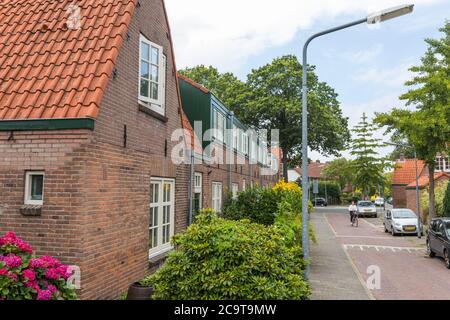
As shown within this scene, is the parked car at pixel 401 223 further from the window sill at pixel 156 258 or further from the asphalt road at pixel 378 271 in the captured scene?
the window sill at pixel 156 258

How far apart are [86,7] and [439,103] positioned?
47.7ft

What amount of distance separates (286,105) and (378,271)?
2514 cm

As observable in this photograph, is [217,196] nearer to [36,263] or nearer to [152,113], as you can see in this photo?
[152,113]

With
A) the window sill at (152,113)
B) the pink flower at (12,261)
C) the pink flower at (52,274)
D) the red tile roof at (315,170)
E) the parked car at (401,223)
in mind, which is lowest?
the parked car at (401,223)

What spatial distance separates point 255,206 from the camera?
13.1 m

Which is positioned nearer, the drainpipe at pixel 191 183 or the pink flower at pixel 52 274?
the pink flower at pixel 52 274

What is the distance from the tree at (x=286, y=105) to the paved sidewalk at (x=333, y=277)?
2130 cm

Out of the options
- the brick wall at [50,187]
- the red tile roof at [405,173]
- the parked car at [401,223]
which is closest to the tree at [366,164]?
the red tile roof at [405,173]

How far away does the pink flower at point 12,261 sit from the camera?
4.46 m

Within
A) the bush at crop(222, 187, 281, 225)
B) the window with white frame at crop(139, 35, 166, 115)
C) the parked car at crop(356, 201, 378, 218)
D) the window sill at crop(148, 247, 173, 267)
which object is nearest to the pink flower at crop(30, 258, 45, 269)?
the window sill at crop(148, 247, 173, 267)

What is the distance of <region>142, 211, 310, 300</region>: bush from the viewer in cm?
513

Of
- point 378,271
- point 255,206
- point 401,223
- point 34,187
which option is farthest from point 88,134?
point 401,223

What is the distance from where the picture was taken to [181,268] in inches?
215

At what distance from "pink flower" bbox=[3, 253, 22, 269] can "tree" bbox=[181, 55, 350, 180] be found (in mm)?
32045
